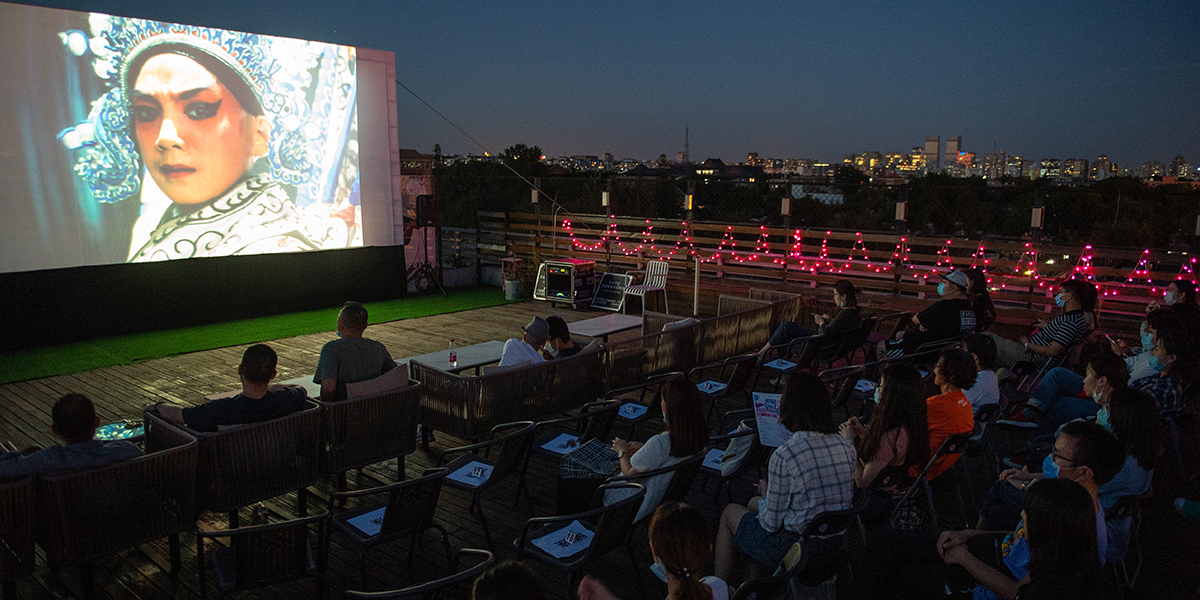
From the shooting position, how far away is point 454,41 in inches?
788

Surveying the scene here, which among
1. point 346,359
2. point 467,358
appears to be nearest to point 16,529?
point 346,359

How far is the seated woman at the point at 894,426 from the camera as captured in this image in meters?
3.50

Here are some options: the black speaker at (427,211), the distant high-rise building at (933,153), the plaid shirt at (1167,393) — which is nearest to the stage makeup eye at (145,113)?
the black speaker at (427,211)

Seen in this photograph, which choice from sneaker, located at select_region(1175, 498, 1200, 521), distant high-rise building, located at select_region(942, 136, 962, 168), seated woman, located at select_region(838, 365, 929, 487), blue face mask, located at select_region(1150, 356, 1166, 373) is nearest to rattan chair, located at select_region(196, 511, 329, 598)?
seated woman, located at select_region(838, 365, 929, 487)

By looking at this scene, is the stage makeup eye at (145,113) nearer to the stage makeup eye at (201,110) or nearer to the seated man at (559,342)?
the stage makeup eye at (201,110)

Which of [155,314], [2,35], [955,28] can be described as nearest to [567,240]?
[155,314]

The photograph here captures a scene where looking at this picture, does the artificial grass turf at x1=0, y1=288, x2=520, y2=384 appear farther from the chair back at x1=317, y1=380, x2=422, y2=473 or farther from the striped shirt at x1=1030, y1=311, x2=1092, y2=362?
the striped shirt at x1=1030, y1=311, x2=1092, y2=362

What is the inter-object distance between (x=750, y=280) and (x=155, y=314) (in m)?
9.77

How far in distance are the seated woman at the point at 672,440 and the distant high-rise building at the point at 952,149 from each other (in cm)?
1359

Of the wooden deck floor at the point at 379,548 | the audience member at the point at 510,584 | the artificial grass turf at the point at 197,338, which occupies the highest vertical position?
the audience member at the point at 510,584

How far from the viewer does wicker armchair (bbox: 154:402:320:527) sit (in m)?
3.87

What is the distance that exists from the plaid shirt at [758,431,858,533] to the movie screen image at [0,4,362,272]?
33.1 feet

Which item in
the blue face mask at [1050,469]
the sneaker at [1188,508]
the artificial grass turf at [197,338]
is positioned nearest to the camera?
the blue face mask at [1050,469]

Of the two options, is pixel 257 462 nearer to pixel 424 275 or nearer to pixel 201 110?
pixel 201 110
